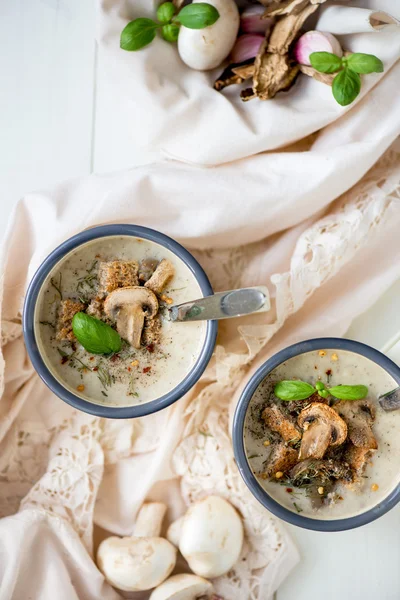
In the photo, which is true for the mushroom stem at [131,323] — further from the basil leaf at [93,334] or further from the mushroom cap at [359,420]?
the mushroom cap at [359,420]

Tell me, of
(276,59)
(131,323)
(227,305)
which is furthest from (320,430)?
(276,59)

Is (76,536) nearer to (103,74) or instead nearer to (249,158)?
(249,158)

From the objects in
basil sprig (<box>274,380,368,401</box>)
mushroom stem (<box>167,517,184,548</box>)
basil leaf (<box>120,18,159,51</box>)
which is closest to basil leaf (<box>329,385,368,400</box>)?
basil sprig (<box>274,380,368,401</box>)

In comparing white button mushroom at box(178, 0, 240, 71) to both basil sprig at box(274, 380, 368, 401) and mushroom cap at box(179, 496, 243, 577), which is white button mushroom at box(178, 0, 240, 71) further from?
mushroom cap at box(179, 496, 243, 577)

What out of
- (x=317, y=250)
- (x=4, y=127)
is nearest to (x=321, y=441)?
(x=317, y=250)

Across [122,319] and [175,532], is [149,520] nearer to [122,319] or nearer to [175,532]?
[175,532]

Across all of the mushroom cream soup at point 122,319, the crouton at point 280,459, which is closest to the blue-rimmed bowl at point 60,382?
the mushroom cream soup at point 122,319
